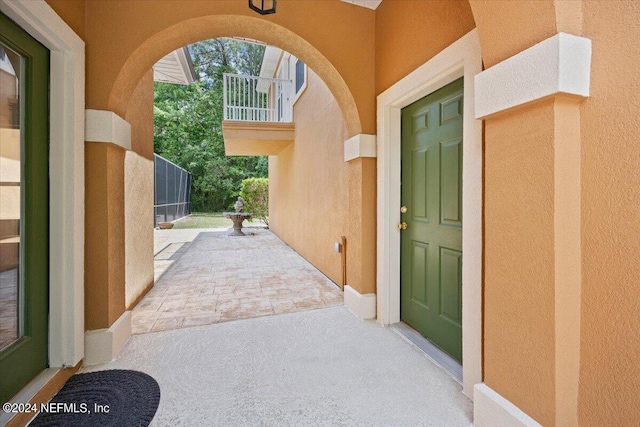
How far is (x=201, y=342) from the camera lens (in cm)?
276

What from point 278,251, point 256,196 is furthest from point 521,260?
point 256,196

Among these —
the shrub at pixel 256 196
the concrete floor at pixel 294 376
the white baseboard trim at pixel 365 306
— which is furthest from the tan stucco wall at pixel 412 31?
the shrub at pixel 256 196

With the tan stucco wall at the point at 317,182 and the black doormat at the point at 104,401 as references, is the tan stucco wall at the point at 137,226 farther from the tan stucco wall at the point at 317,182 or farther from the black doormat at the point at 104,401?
the tan stucco wall at the point at 317,182

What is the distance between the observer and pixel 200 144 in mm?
20188

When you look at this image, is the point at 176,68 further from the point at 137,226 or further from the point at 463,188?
the point at 463,188

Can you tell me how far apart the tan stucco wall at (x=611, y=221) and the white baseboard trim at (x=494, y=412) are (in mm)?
241

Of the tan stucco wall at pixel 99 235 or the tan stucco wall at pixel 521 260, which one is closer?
the tan stucco wall at pixel 521 260

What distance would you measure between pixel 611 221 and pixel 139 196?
4.28 m

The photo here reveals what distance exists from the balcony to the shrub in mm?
2534

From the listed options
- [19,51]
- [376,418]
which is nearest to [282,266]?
[376,418]

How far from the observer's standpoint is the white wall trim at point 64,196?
2.13 m

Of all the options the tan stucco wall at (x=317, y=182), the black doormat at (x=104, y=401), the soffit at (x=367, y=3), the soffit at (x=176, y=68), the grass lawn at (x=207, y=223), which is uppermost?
the soffit at (x=176, y=68)

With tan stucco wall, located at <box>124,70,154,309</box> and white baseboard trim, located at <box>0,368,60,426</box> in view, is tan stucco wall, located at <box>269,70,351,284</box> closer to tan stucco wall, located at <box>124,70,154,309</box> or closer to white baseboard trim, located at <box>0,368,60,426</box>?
tan stucco wall, located at <box>124,70,154,309</box>

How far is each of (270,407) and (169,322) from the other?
179 centimetres
